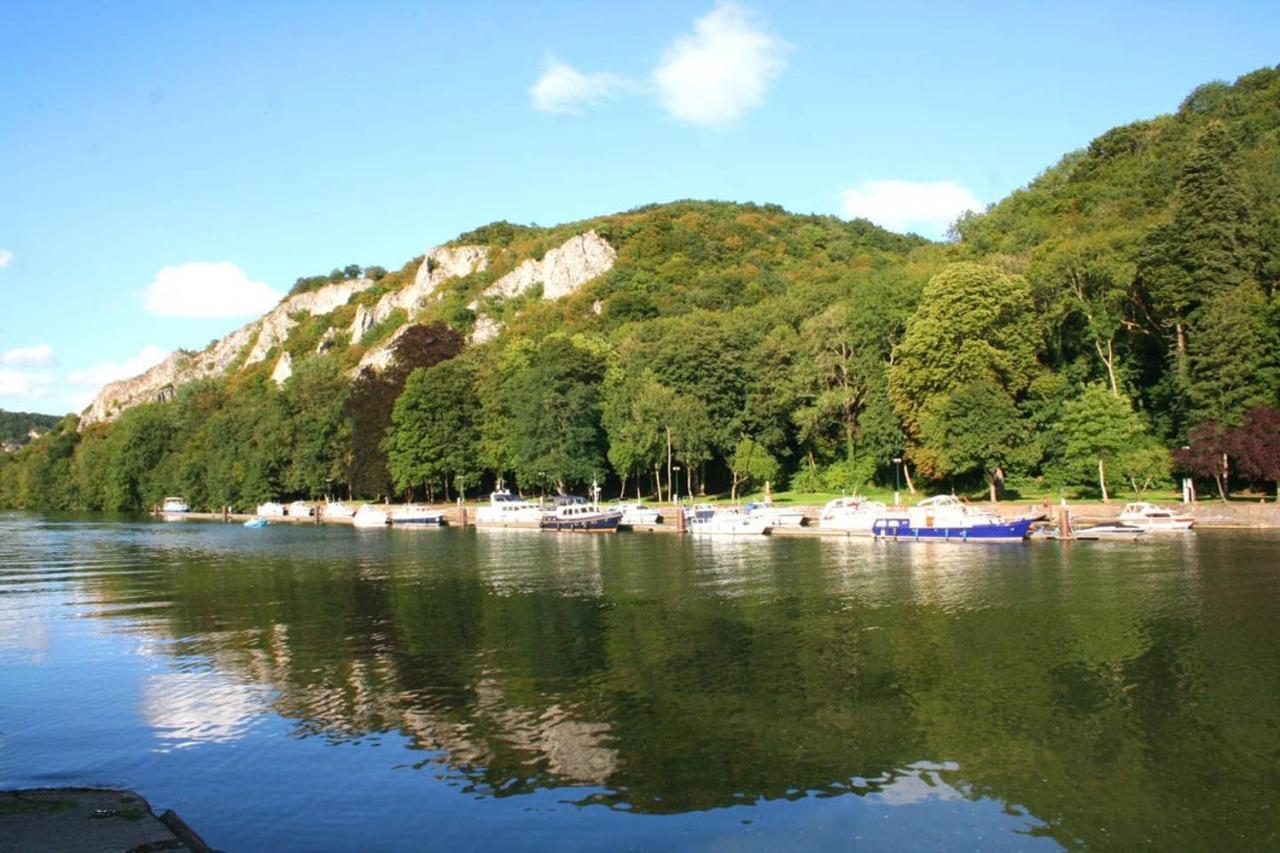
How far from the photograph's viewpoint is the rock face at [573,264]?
172750 mm

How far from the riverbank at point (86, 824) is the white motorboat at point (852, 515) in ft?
180

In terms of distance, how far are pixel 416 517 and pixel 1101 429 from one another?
60933mm

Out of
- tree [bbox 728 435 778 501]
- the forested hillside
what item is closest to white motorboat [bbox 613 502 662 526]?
the forested hillside

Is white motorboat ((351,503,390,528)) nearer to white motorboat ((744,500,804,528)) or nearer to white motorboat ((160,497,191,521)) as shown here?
white motorboat ((744,500,804,528))

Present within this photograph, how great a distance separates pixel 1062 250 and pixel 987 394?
15813 millimetres

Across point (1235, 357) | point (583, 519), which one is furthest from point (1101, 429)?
point (583, 519)

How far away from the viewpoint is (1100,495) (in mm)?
68312

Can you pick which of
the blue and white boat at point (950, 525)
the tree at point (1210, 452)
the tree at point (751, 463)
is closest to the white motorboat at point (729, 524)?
the blue and white boat at point (950, 525)

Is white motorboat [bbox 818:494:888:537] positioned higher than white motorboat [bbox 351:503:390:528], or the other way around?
white motorboat [bbox 351:503:390:528]

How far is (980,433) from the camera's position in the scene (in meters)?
67.8

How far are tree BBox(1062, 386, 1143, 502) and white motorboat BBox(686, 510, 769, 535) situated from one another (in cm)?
2215

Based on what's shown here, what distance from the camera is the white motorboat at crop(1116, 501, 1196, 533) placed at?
5662 cm

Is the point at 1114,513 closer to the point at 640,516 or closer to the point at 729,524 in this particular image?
the point at 729,524

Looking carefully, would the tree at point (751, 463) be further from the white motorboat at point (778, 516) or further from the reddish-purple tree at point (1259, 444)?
the reddish-purple tree at point (1259, 444)
